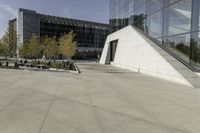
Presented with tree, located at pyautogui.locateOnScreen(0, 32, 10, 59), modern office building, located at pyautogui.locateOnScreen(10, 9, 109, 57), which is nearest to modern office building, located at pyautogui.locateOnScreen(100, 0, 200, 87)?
tree, located at pyautogui.locateOnScreen(0, 32, 10, 59)

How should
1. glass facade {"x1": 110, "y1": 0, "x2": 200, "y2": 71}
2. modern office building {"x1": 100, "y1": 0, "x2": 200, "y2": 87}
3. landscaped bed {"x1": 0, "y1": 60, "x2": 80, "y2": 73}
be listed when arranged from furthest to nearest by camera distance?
landscaped bed {"x1": 0, "y1": 60, "x2": 80, "y2": 73} → glass facade {"x1": 110, "y1": 0, "x2": 200, "y2": 71} → modern office building {"x1": 100, "y1": 0, "x2": 200, "y2": 87}

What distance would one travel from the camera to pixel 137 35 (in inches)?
1024

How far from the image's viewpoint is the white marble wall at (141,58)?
17.3 m

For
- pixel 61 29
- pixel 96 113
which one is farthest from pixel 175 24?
pixel 61 29

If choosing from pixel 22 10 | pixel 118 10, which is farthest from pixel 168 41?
pixel 22 10

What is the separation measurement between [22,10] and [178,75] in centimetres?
7670

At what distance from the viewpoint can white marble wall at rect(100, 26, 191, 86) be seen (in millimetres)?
17261

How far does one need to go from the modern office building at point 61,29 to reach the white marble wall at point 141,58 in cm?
5002

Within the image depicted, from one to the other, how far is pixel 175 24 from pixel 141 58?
221 inches

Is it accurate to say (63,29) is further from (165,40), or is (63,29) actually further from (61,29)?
(165,40)

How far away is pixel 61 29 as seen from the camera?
88438 millimetres

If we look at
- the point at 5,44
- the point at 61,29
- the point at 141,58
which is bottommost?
the point at 141,58

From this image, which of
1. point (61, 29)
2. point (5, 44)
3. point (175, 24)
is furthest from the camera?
point (61, 29)

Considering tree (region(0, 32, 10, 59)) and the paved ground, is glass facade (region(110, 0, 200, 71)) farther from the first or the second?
tree (region(0, 32, 10, 59))
